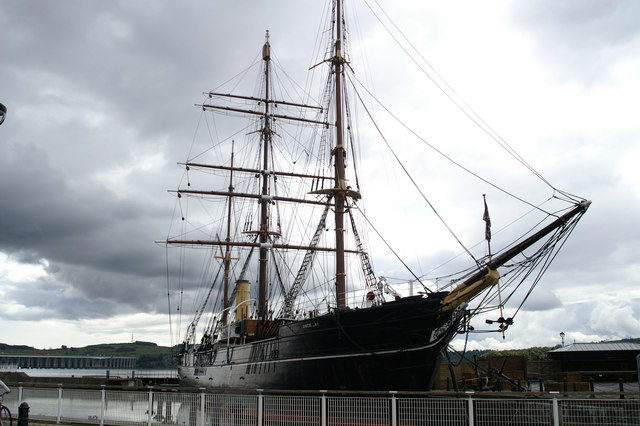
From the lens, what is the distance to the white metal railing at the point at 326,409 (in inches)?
374

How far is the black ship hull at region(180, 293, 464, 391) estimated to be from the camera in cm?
1582

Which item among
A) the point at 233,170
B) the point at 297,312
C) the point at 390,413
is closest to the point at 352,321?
the point at 390,413

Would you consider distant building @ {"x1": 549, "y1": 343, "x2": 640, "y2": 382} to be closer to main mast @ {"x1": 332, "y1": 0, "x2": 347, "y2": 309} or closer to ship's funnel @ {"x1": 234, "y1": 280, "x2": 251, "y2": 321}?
main mast @ {"x1": 332, "y1": 0, "x2": 347, "y2": 309}

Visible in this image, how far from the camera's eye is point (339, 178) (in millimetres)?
23469

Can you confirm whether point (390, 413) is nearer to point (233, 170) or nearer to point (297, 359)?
point (297, 359)

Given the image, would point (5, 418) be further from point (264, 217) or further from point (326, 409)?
point (264, 217)

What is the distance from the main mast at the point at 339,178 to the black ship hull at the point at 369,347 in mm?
1904

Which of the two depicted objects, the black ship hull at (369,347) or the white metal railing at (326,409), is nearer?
the white metal railing at (326,409)

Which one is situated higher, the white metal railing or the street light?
the street light

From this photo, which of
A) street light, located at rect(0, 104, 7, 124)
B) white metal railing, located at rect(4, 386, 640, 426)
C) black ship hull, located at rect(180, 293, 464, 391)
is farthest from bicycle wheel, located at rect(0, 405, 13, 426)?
black ship hull, located at rect(180, 293, 464, 391)

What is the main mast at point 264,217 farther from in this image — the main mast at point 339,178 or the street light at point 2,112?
the street light at point 2,112

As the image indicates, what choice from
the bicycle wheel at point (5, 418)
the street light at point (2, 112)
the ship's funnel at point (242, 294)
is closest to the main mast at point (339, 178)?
the bicycle wheel at point (5, 418)

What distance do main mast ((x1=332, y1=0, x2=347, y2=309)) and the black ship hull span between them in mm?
1904

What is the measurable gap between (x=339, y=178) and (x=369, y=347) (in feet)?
29.7
